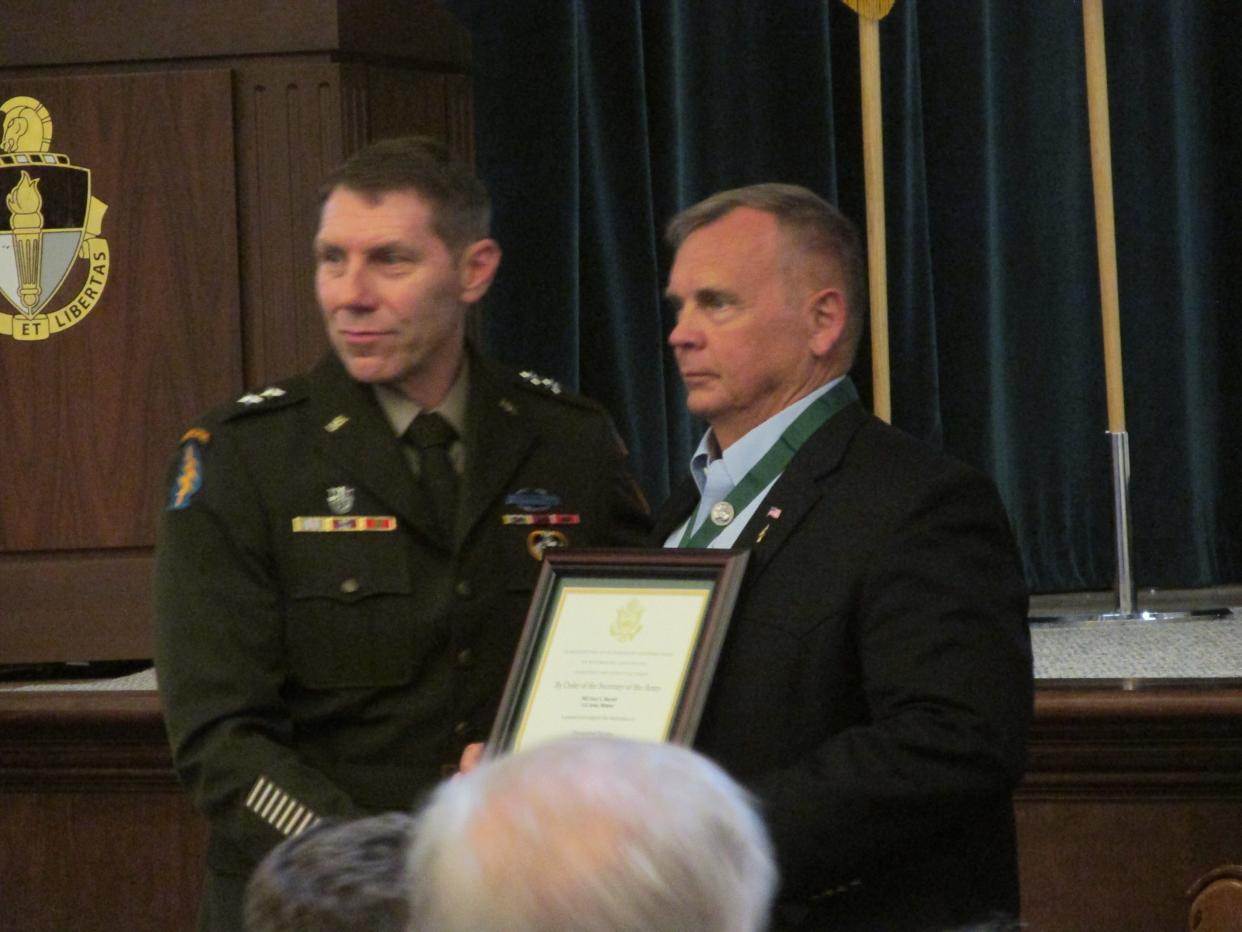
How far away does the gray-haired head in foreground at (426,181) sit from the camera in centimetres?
196

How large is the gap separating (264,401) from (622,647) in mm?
491

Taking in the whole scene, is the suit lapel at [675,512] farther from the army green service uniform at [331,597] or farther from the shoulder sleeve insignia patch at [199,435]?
the shoulder sleeve insignia patch at [199,435]

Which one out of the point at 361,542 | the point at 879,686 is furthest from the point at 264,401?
the point at 879,686

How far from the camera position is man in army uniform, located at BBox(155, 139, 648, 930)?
1919mm

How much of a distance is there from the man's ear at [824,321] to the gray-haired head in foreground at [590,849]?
99 centimetres

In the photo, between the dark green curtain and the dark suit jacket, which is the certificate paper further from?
the dark green curtain

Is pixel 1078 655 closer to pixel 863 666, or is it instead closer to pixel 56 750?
pixel 863 666

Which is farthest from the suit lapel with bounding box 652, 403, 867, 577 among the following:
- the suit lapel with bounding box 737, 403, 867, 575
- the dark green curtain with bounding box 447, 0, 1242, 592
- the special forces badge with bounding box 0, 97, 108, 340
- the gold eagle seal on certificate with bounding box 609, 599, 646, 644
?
the dark green curtain with bounding box 447, 0, 1242, 592

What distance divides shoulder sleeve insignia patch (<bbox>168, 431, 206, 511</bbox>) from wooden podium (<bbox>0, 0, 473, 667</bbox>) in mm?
834

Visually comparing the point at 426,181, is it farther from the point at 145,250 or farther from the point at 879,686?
the point at 145,250

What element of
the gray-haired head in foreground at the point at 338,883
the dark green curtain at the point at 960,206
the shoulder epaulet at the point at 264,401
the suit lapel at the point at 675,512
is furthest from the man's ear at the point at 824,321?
the dark green curtain at the point at 960,206

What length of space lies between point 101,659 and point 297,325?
1.85 feet

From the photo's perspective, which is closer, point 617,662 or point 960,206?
point 617,662

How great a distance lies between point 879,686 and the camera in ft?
5.66
